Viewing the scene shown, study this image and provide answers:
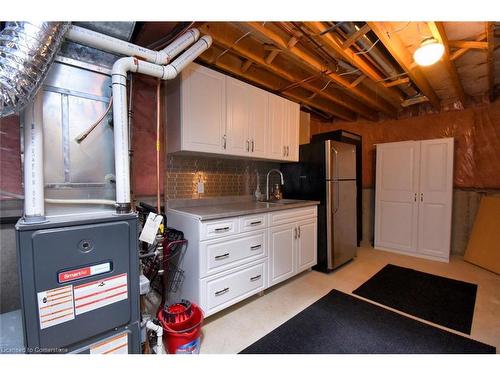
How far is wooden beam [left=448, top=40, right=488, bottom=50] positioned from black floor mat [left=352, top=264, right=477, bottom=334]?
2348 millimetres

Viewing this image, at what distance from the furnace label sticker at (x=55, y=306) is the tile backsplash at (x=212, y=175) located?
3.93ft

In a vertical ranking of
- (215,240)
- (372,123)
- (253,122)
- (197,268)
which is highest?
(372,123)

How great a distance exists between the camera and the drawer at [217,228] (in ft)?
5.85

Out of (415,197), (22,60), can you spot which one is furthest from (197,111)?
(415,197)

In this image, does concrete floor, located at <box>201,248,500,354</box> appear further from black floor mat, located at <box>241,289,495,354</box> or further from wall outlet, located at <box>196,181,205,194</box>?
wall outlet, located at <box>196,181,205,194</box>

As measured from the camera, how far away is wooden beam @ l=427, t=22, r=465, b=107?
1.81m

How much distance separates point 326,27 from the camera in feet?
5.97

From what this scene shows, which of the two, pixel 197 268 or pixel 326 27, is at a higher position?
pixel 326 27

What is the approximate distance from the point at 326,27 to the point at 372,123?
2.79 meters

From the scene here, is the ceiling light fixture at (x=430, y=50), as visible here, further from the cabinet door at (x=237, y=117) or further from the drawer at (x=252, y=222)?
the drawer at (x=252, y=222)
